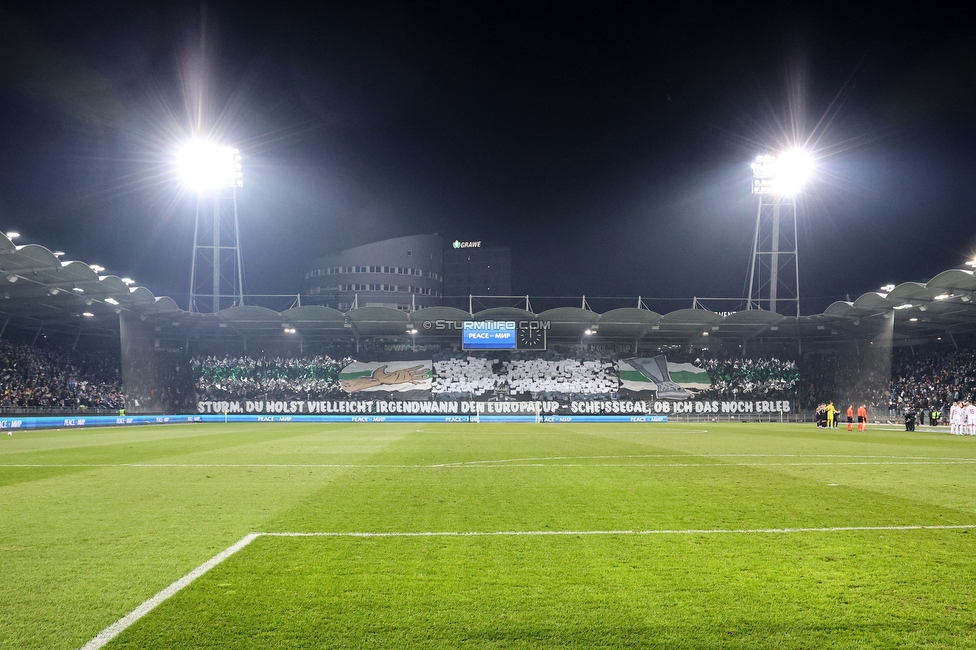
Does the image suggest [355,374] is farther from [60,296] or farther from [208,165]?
[60,296]

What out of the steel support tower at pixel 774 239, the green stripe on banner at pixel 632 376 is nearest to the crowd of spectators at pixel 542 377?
the green stripe on banner at pixel 632 376

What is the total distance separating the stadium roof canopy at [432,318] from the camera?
33719mm

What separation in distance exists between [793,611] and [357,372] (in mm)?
48874

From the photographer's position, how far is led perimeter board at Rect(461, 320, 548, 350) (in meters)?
45.1

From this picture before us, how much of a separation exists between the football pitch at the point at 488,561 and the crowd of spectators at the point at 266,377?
39.2m

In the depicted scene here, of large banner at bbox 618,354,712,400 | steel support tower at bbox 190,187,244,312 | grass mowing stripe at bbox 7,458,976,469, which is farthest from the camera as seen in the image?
large banner at bbox 618,354,712,400

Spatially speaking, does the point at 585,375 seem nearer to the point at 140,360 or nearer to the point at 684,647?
the point at 140,360

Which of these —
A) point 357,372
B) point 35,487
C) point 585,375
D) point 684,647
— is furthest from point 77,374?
point 684,647

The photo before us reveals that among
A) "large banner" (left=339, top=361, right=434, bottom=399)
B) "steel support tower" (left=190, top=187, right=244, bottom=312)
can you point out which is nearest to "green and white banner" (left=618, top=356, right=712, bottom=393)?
"large banner" (left=339, top=361, right=434, bottom=399)

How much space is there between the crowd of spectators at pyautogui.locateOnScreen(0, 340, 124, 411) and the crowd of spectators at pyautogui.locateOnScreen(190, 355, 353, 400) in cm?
614

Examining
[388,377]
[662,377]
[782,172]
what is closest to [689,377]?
[662,377]

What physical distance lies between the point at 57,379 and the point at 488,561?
1756 inches

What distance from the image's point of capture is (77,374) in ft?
143

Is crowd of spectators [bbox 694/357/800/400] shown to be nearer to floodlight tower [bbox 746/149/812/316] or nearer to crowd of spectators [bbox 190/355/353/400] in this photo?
floodlight tower [bbox 746/149/812/316]
